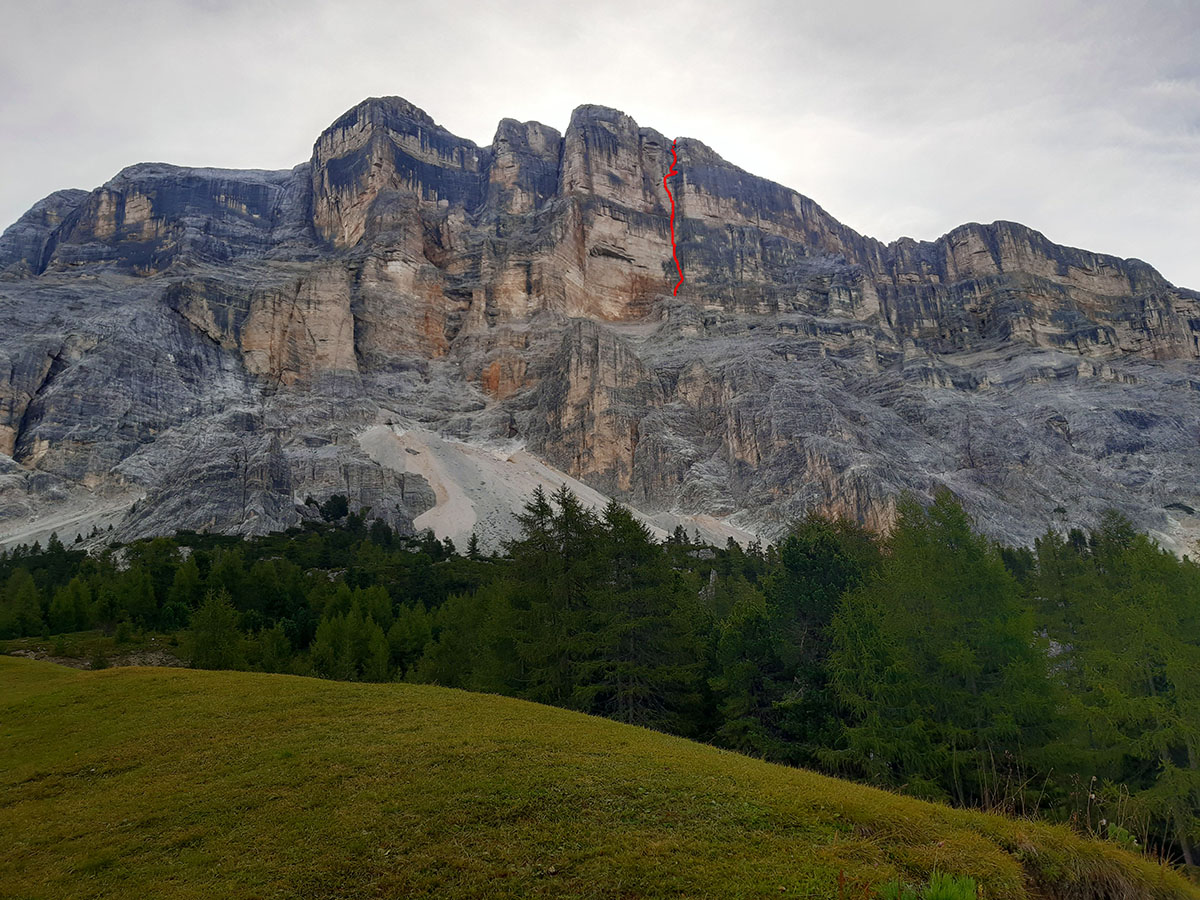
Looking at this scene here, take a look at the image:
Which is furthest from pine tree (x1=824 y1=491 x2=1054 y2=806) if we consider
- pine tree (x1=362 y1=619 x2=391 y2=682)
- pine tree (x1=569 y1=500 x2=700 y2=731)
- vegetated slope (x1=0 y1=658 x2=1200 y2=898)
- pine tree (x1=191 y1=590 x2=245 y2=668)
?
pine tree (x1=191 y1=590 x2=245 y2=668)

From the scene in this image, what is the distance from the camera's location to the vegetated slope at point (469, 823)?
348 inches

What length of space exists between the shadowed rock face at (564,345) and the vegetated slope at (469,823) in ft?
273

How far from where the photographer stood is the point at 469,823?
1022 centimetres

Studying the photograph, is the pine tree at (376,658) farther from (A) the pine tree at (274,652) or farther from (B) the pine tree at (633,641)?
(B) the pine tree at (633,641)

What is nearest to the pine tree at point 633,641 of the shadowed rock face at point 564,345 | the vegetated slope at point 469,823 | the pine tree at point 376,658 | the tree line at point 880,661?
the tree line at point 880,661

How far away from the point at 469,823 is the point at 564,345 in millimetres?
126029

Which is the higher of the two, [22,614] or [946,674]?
[946,674]

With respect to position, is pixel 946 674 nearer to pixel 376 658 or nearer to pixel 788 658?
pixel 788 658

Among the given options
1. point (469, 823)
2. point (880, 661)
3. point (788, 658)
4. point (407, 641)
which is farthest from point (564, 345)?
point (469, 823)

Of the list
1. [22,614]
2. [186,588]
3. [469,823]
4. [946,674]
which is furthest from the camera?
[186,588]

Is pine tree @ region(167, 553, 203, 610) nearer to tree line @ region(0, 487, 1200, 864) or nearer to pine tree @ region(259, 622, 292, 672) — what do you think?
pine tree @ region(259, 622, 292, 672)

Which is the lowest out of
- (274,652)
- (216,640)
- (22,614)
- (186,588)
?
(274,652)

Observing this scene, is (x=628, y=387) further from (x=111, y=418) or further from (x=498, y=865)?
(x=498, y=865)

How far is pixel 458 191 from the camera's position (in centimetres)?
17750
